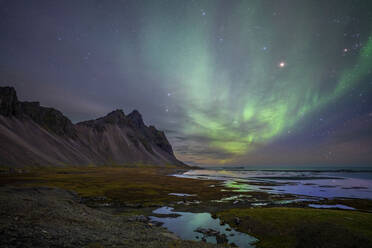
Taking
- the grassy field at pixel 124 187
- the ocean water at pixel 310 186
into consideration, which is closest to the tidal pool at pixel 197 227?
the grassy field at pixel 124 187

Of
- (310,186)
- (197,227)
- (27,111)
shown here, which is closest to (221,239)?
(197,227)

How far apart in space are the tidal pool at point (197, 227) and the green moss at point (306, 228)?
4.83 ft

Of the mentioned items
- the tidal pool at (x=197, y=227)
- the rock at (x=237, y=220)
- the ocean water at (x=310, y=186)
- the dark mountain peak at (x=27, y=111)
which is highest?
the dark mountain peak at (x=27, y=111)

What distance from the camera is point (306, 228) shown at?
2102 centimetres

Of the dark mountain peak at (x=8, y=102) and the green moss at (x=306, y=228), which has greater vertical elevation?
the dark mountain peak at (x=8, y=102)

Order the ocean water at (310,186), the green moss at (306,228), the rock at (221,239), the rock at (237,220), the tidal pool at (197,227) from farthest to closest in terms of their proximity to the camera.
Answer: the ocean water at (310,186)
the rock at (237,220)
the tidal pool at (197,227)
the rock at (221,239)
the green moss at (306,228)

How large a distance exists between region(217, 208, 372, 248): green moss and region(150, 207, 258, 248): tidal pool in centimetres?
147

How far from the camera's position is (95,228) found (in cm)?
1706

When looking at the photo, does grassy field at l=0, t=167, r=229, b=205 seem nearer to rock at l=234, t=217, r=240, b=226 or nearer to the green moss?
rock at l=234, t=217, r=240, b=226

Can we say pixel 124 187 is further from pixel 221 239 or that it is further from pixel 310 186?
pixel 310 186

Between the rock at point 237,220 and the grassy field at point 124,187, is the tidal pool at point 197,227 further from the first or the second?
the grassy field at point 124,187

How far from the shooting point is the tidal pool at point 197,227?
19578mm

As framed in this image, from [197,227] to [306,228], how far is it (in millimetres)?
12589

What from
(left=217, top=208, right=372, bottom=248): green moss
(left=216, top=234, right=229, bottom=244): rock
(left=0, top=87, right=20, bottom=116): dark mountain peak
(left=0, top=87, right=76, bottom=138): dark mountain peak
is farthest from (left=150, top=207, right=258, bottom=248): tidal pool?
(left=0, top=87, right=76, bottom=138): dark mountain peak
